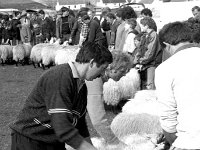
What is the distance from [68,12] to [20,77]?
287 centimetres

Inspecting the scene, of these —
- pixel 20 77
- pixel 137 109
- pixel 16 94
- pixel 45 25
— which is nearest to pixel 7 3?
pixel 45 25

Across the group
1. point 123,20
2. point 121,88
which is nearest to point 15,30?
point 123,20

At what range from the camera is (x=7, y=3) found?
1714 inches

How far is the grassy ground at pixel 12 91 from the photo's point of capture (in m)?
6.44

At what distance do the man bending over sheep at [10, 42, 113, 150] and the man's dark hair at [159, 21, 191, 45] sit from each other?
462 mm

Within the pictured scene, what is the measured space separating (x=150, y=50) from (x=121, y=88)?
0.91 m

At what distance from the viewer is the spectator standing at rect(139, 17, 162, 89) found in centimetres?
758

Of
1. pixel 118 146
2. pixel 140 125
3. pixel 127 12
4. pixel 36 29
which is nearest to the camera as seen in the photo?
pixel 118 146

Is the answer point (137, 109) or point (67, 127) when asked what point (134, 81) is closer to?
point (137, 109)

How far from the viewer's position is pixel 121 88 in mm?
7582

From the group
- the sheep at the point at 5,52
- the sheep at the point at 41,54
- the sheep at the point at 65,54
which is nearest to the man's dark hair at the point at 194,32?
the sheep at the point at 65,54

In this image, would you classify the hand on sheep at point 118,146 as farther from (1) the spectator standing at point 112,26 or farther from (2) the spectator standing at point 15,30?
(2) the spectator standing at point 15,30

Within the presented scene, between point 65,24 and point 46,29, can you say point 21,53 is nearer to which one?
point 46,29

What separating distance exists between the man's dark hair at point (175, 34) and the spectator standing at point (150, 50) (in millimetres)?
4664
